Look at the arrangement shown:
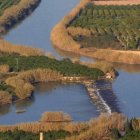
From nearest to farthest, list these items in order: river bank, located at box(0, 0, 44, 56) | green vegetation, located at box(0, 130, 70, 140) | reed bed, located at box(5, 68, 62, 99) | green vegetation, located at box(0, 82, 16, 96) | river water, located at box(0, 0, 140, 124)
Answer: green vegetation, located at box(0, 130, 70, 140) < river water, located at box(0, 0, 140, 124) < green vegetation, located at box(0, 82, 16, 96) < reed bed, located at box(5, 68, 62, 99) < river bank, located at box(0, 0, 44, 56)

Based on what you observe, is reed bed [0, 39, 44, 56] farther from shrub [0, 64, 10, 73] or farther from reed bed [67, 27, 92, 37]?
reed bed [67, 27, 92, 37]

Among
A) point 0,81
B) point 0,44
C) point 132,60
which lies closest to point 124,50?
point 132,60

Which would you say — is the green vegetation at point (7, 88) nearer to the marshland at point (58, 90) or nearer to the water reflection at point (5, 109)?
the marshland at point (58, 90)

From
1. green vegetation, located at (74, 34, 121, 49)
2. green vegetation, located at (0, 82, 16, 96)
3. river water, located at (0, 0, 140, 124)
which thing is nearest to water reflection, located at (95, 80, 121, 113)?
river water, located at (0, 0, 140, 124)

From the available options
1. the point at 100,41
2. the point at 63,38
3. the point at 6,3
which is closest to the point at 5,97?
the point at 63,38

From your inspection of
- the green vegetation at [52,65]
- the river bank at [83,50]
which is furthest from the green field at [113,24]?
the green vegetation at [52,65]

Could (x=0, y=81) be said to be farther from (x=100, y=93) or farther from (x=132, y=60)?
(x=132, y=60)

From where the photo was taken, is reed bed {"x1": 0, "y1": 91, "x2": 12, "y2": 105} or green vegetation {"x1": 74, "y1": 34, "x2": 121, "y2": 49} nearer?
reed bed {"x1": 0, "y1": 91, "x2": 12, "y2": 105}
